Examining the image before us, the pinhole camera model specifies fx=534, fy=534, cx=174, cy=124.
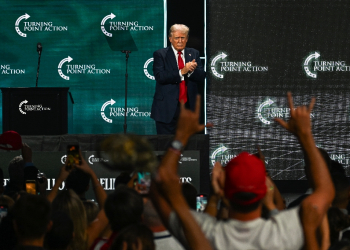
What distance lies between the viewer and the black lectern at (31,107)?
6215 millimetres

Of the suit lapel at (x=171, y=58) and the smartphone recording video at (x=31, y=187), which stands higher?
the suit lapel at (x=171, y=58)

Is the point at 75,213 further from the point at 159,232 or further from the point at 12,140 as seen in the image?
the point at 12,140

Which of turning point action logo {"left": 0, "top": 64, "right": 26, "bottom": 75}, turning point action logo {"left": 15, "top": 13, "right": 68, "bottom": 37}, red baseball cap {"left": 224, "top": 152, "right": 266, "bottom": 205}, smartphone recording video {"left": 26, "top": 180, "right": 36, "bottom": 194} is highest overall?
turning point action logo {"left": 15, "top": 13, "right": 68, "bottom": 37}

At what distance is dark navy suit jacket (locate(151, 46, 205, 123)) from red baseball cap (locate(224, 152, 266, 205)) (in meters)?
4.20

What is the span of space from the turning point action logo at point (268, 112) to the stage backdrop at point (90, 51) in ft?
5.35

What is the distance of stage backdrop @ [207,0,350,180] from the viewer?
7570 mm

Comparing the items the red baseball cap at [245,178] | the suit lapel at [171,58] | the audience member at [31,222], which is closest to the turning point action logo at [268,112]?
the suit lapel at [171,58]

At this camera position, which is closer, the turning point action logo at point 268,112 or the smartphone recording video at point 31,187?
the smartphone recording video at point 31,187

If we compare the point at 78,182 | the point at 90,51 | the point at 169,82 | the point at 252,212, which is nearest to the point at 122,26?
the point at 90,51

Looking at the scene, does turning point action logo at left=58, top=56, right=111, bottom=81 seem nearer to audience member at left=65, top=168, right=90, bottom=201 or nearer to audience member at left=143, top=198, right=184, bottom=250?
audience member at left=65, top=168, right=90, bottom=201

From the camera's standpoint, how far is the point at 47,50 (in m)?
7.96

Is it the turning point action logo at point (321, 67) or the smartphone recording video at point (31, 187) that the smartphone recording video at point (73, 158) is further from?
the turning point action logo at point (321, 67)

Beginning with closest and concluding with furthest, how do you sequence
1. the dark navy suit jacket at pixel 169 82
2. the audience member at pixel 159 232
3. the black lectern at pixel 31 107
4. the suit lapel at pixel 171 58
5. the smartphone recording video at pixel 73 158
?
the audience member at pixel 159 232 < the smartphone recording video at pixel 73 158 < the dark navy suit jacket at pixel 169 82 < the suit lapel at pixel 171 58 < the black lectern at pixel 31 107

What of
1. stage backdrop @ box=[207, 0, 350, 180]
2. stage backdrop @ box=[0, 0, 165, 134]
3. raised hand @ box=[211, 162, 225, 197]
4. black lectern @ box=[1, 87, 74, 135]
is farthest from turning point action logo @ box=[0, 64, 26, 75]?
raised hand @ box=[211, 162, 225, 197]
